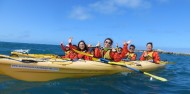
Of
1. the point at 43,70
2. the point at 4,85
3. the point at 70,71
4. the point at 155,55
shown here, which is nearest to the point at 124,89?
the point at 70,71

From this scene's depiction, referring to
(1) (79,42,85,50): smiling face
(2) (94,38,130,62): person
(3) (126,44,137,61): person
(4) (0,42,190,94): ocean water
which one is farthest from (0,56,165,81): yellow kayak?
(3) (126,44,137,61): person

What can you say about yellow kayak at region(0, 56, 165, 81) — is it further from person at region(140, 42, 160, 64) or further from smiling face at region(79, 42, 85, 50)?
person at region(140, 42, 160, 64)

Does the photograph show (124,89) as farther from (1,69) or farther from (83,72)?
(1,69)

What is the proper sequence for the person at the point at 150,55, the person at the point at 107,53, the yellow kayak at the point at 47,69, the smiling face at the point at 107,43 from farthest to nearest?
the person at the point at 150,55 → the person at the point at 107,53 → the smiling face at the point at 107,43 → the yellow kayak at the point at 47,69

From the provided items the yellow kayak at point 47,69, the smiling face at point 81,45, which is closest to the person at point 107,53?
the smiling face at point 81,45

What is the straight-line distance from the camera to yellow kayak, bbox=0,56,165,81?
942cm

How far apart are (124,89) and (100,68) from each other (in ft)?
5.26

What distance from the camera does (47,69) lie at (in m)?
9.89

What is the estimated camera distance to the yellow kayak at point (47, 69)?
30.9 feet

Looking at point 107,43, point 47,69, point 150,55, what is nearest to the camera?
point 47,69

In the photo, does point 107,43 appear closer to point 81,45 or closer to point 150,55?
point 81,45

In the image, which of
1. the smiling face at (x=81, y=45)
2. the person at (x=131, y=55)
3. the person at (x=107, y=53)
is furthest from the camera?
the person at (x=131, y=55)

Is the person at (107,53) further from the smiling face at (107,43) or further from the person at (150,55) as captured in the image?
the person at (150,55)

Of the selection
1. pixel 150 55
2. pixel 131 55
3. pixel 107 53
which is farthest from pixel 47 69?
pixel 150 55
